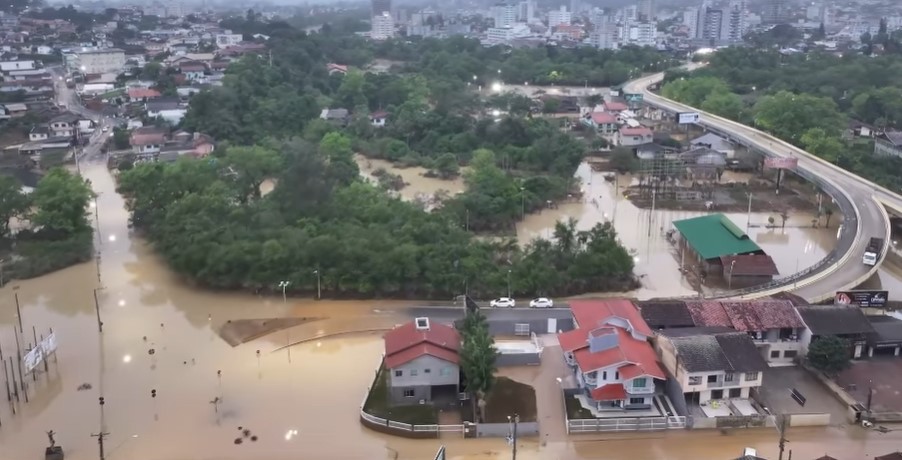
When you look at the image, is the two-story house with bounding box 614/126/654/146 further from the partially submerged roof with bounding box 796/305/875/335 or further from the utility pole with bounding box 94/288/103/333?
the utility pole with bounding box 94/288/103/333

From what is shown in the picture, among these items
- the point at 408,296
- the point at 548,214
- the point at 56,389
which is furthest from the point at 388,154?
the point at 56,389

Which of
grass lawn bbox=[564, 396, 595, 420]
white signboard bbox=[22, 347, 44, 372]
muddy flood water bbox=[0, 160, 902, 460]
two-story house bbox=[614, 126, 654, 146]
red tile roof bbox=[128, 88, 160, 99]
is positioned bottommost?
muddy flood water bbox=[0, 160, 902, 460]

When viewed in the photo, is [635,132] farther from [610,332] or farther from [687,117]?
[610,332]

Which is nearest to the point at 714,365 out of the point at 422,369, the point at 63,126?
the point at 422,369

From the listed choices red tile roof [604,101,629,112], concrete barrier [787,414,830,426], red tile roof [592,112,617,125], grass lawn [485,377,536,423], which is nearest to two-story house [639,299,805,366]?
concrete barrier [787,414,830,426]

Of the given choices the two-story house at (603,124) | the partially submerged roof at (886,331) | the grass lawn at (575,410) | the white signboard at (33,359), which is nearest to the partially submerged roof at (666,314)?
the grass lawn at (575,410)

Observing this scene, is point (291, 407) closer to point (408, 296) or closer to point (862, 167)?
point (408, 296)
